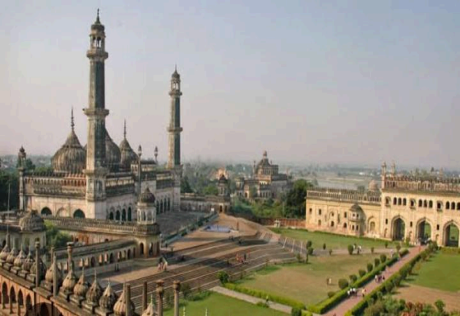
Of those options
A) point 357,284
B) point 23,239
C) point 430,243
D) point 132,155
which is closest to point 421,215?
point 430,243

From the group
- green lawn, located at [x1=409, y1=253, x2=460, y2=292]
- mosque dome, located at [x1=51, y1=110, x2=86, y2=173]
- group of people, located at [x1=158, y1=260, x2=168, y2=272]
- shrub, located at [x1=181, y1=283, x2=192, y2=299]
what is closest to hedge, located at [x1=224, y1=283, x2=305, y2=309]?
shrub, located at [x1=181, y1=283, x2=192, y2=299]

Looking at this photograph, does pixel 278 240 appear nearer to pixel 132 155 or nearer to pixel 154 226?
pixel 154 226

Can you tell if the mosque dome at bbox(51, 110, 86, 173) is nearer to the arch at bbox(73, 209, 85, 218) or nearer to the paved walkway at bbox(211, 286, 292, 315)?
the arch at bbox(73, 209, 85, 218)

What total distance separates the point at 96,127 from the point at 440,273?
25298 mm

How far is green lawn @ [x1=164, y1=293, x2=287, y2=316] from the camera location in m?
21.9

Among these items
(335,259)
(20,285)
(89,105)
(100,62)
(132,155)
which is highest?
(100,62)

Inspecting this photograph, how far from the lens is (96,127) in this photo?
118ft

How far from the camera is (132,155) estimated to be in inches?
1981

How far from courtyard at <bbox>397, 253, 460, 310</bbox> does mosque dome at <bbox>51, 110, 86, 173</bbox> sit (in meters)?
26.9

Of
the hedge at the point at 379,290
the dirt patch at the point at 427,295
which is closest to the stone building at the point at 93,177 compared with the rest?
the hedge at the point at 379,290

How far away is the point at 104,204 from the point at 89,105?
7.35m

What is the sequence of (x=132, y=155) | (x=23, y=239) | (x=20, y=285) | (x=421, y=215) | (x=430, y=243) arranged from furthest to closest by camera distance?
1. (x=132, y=155)
2. (x=421, y=215)
3. (x=430, y=243)
4. (x=23, y=239)
5. (x=20, y=285)

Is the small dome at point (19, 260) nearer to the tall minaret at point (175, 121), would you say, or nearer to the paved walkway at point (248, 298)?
the paved walkway at point (248, 298)

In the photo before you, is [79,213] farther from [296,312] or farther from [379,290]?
[379,290]
